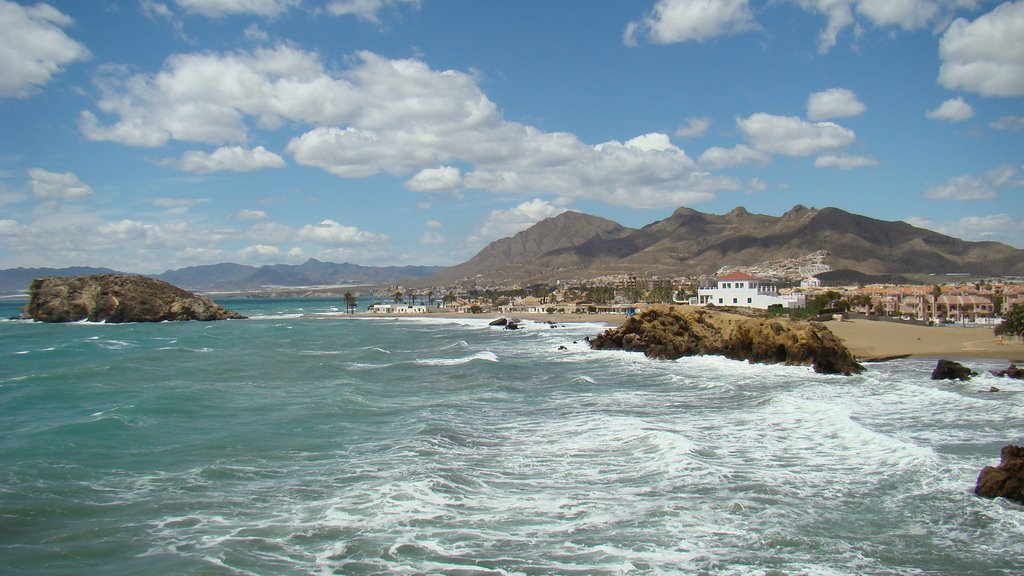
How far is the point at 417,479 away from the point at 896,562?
30.7 feet

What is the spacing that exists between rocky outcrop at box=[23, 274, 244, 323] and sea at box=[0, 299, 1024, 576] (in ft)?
340

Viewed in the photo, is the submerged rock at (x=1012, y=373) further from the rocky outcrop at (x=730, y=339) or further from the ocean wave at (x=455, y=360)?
the ocean wave at (x=455, y=360)

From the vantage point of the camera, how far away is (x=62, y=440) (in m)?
20.5

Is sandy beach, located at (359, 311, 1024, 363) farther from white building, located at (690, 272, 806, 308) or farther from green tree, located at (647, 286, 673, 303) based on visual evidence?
green tree, located at (647, 286, 673, 303)

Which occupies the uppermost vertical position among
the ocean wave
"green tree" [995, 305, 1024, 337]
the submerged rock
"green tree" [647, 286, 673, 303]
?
"green tree" [647, 286, 673, 303]

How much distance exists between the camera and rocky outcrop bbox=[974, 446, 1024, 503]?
1334 cm

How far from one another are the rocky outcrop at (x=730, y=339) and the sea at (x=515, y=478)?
3.75 meters

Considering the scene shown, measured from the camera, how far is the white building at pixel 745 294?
85750 mm

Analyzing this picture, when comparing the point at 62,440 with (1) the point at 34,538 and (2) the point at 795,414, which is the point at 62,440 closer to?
(1) the point at 34,538

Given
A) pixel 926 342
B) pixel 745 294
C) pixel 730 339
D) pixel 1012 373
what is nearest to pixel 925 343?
pixel 926 342

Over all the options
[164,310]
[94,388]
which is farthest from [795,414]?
[164,310]

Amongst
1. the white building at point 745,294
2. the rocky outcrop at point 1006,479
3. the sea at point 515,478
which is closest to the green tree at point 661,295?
the white building at point 745,294

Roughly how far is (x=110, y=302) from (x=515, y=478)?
128 meters

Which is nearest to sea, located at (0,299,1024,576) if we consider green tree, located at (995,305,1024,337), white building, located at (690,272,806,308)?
green tree, located at (995,305,1024,337)
